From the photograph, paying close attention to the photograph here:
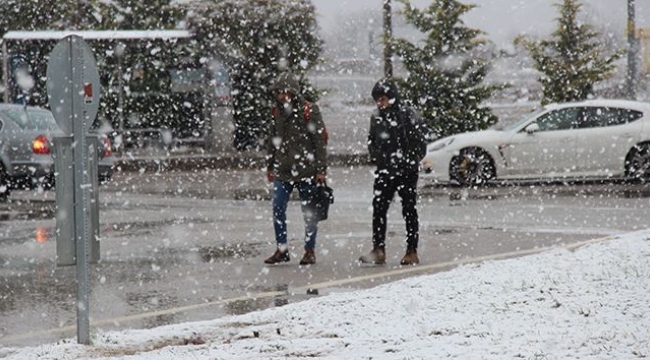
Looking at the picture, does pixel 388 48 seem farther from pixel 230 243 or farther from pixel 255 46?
pixel 230 243

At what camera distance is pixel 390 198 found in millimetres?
10680

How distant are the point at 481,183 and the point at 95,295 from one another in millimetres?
11029

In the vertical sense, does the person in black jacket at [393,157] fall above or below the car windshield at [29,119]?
below

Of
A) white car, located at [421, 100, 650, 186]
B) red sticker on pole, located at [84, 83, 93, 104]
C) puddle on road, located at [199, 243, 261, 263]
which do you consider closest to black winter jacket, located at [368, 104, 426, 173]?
puddle on road, located at [199, 243, 261, 263]

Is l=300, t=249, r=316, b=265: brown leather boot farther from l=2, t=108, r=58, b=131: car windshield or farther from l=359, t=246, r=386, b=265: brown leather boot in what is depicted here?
l=2, t=108, r=58, b=131: car windshield

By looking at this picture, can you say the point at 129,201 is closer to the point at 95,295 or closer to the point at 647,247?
the point at 95,295

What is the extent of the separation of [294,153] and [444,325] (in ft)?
13.0

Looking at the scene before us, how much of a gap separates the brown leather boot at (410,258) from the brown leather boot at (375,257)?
18 centimetres

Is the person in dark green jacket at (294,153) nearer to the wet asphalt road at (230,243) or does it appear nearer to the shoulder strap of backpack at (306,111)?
the shoulder strap of backpack at (306,111)

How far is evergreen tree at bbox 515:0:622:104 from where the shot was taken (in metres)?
29.7

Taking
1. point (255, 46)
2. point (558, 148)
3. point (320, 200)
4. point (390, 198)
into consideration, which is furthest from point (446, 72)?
point (320, 200)

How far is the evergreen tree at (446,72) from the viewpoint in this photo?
2844 cm

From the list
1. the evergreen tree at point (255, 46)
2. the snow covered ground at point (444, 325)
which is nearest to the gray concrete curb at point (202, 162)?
the evergreen tree at point (255, 46)

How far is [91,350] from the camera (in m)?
6.79
